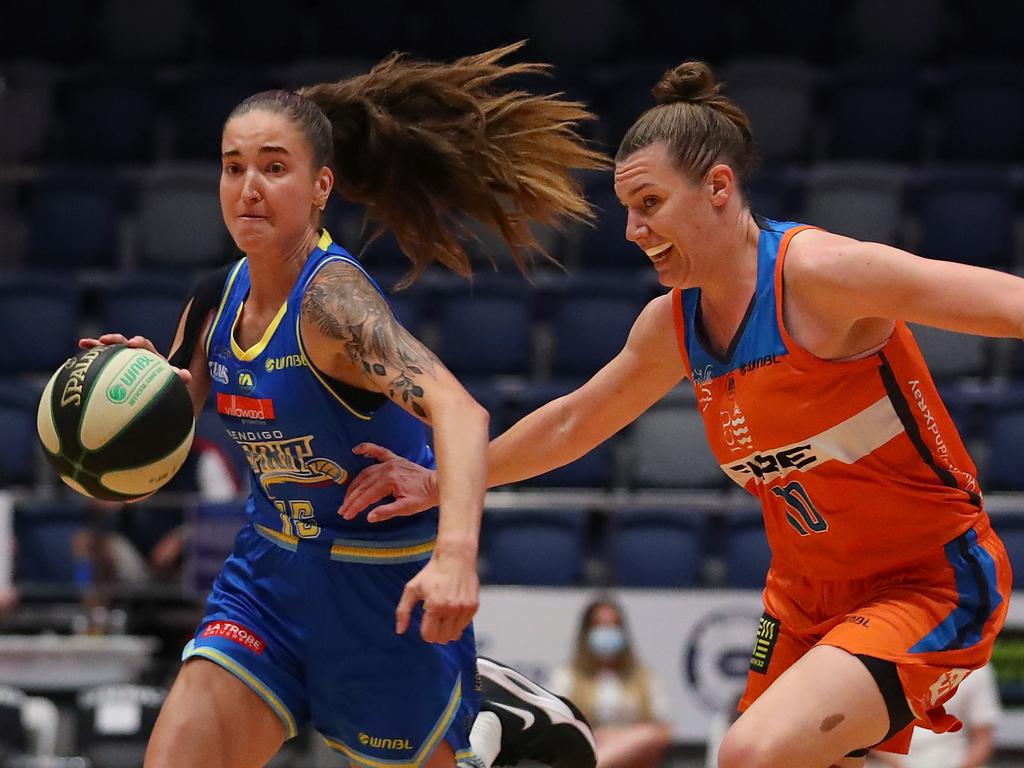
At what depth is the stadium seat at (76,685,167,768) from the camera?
6871 mm

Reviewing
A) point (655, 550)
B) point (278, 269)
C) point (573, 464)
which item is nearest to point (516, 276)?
point (573, 464)

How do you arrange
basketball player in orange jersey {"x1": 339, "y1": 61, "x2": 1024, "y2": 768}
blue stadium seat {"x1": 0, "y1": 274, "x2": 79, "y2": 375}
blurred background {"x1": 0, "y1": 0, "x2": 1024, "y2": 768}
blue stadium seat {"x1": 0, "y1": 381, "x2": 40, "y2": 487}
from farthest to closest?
blue stadium seat {"x1": 0, "y1": 274, "x2": 79, "y2": 375}, blue stadium seat {"x1": 0, "y1": 381, "x2": 40, "y2": 487}, blurred background {"x1": 0, "y1": 0, "x2": 1024, "y2": 768}, basketball player in orange jersey {"x1": 339, "y1": 61, "x2": 1024, "y2": 768}

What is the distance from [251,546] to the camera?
3.82 metres

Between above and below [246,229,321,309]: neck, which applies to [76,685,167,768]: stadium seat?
below

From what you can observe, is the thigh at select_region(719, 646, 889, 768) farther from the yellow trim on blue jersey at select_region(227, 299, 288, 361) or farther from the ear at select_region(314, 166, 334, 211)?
the ear at select_region(314, 166, 334, 211)

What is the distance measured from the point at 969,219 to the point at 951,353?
4.00 feet

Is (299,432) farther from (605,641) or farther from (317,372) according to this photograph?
(605,641)

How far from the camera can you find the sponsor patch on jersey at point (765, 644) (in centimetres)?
369

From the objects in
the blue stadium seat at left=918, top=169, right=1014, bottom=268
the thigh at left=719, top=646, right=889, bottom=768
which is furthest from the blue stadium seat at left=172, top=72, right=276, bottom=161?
the thigh at left=719, top=646, right=889, bottom=768

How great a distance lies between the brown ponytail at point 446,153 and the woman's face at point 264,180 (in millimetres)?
457

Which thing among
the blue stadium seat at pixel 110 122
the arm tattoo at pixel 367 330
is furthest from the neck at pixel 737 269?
the blue stadium seat at pixel 110 122

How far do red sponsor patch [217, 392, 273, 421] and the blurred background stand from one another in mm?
3381

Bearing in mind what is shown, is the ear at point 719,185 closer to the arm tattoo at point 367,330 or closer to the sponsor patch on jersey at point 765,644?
the arm tattoo at point 367,330

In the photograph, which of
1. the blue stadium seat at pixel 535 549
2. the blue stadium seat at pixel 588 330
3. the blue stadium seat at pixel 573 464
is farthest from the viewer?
the blue stadium seat at pixel 588 330
